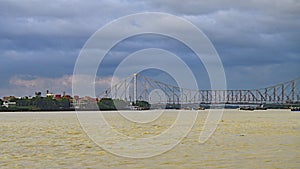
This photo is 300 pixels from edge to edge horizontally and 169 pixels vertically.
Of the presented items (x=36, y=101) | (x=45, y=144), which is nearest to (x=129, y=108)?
(x=36, y=101)

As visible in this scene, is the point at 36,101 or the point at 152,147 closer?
the point at 152,147

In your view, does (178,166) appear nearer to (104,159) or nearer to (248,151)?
(104,159)

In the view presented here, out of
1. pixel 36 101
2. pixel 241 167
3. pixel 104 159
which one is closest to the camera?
pixel 241 167

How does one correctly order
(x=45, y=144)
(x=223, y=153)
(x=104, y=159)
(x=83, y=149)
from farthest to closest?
(x=45, y=144)
(x=83, y=149)
(x=223, y=153)
(x=104, y=159)

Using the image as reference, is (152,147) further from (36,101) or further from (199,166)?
(36,101)

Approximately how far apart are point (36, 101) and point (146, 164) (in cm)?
13332

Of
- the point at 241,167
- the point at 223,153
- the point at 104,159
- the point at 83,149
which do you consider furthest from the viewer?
the point at 83,149

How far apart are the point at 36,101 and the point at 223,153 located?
131 m

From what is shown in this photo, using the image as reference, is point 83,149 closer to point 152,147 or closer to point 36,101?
point 152,147

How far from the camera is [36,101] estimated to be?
14662 cm

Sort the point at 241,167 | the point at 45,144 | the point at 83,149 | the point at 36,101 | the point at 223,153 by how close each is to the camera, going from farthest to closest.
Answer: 1. the point at 36,101
2. the point at 45,144
3. the point at 83,149
4. the point at 223,153
5. the point at 241,167

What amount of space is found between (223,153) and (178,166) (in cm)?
393

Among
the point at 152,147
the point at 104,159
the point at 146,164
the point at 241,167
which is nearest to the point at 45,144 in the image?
the point at 152,147

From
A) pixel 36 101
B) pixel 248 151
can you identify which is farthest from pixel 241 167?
pixel 36 101
